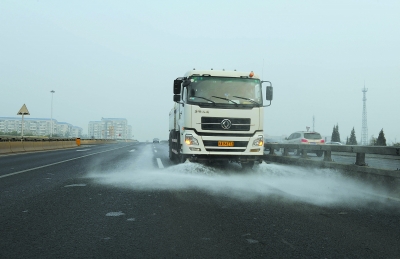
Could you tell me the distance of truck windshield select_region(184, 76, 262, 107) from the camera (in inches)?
406

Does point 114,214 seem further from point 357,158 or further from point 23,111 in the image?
point 23,111

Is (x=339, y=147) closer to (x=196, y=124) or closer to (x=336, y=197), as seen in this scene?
(x=336, y=197)

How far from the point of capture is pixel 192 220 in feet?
15.8

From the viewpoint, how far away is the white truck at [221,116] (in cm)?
1010

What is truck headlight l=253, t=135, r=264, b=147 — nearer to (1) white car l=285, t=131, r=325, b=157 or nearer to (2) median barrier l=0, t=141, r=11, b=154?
(1) white car l=285, t=131, r=325, b=157

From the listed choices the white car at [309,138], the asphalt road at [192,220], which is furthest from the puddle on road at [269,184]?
the white car at [309,138]


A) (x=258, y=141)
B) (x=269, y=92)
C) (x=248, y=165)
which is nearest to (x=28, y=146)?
(x=248, y=165)

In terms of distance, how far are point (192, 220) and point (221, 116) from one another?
18.4ft

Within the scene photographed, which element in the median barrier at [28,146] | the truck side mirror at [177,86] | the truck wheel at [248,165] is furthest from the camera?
the median barrier at [28,146]

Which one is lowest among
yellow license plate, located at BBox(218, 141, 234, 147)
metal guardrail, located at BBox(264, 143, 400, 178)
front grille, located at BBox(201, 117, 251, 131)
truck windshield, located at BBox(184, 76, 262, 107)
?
metal guardrail, located at BBox(264, 143, 400, 178)

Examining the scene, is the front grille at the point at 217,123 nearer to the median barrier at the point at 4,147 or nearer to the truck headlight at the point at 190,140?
A: the truck headlight at the point at 190,140

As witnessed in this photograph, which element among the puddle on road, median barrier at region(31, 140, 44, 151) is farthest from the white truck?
median barrier at region(31, 140, 44, 151)

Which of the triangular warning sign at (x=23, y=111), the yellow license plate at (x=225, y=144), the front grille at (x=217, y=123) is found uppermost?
the triangular warning sign at (x=23, y=111)

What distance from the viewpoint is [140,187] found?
773cm
